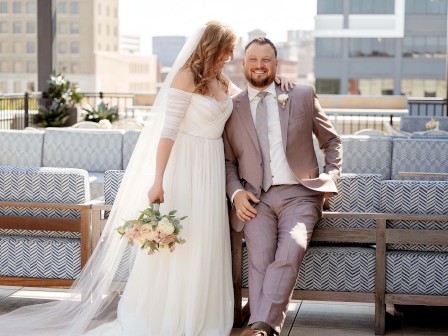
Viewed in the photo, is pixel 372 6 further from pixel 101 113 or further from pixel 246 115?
pixel 246 115

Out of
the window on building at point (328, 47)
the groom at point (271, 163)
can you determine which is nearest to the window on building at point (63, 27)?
the window on building at point (328, 47)

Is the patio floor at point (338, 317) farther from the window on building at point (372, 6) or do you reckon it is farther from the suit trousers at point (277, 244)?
the window on building at point (372, 6)

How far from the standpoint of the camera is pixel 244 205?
376 cm

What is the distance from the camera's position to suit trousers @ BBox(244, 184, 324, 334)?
354cm

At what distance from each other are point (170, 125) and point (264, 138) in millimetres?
458

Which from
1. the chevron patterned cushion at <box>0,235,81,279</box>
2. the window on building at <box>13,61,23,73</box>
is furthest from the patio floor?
the window on building at <box>13,61,23,73</box>

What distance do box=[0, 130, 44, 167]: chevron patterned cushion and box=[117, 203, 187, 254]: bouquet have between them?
3.60 metres

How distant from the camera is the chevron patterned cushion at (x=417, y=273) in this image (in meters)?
3.89

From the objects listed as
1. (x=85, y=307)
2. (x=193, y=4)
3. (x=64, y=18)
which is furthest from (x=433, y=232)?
(x=64, y=18)

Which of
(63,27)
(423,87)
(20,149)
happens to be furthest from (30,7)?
(20,149)

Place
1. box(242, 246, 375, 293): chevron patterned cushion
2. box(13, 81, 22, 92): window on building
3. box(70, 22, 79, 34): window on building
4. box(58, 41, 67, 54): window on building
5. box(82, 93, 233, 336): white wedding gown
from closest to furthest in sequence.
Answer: box(82, 93, 233, 336): white wedding gown, box(242, 246, 375, 293): chevron patterned cushion, box(13, 81, 22, 92): window on building, box(58, 41, 67, 54): window on building, box(70, 22, 79, 34): window on building

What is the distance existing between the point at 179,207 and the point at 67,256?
70 centimetres

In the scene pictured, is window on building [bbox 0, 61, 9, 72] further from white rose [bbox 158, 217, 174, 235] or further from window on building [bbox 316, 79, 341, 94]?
white rose [bbox 158, 217, 174, 235]

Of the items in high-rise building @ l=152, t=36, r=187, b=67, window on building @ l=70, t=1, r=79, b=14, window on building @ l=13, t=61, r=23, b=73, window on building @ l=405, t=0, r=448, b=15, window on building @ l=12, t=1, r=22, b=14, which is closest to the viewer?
window on building @ l=405, t=0, r=448, b=15
